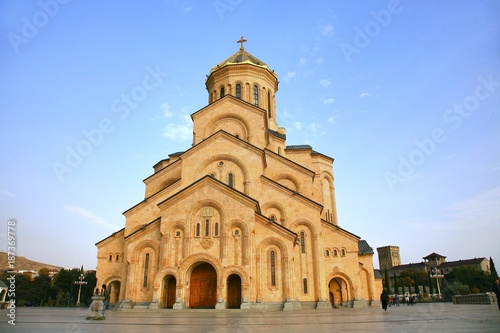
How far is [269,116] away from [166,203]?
15395mm

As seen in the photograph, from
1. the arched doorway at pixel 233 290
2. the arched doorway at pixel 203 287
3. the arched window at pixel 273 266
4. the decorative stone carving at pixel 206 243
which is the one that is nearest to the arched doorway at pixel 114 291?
the arched doorway at pixel 203 287

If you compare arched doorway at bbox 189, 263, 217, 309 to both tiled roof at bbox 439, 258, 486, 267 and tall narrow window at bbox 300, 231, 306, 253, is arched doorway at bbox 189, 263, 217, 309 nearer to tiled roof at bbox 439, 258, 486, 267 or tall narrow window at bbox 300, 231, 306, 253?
tall narrow window at bbox 300, 231, 306, 253

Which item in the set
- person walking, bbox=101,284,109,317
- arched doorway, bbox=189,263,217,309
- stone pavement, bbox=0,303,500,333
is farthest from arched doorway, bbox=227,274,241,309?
stone pavement, bbox=0,303,500,333

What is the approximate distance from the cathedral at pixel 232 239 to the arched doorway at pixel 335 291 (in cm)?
7

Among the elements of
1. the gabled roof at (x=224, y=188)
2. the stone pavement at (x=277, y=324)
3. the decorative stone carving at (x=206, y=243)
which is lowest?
the stone pavement at (x=277, y=324)

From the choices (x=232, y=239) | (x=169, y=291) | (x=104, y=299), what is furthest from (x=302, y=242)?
(x=104, y=299)

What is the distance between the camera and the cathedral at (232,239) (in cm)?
1955

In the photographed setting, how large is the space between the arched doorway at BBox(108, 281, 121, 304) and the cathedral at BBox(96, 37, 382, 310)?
0.14 meters

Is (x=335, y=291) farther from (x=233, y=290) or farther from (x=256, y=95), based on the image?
(x=256, y=95)

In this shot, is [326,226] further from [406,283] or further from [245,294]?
[406,283]

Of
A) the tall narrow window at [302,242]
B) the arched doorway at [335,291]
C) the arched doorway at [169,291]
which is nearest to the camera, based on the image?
the arched doorway at [169,291]

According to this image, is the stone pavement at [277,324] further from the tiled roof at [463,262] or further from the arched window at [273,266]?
the tiled roof at [463,262]

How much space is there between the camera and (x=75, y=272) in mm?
47531

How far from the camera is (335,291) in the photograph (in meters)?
26.1
